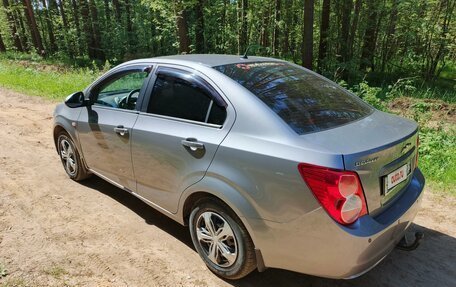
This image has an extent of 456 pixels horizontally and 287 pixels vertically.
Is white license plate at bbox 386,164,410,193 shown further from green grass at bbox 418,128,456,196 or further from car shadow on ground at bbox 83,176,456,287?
green grass at bbox 418,128,456,196

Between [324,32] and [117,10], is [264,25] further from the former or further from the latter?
[117,10]

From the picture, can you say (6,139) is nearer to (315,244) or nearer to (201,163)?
(201,163)

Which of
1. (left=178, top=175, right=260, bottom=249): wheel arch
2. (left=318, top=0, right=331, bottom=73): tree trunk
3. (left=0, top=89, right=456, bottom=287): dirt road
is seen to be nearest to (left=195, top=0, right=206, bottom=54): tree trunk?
(left=318, top=0, right=331, bottom=73): tree trunk

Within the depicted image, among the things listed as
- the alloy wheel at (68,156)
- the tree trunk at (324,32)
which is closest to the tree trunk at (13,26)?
the tree trunk at (324,32)

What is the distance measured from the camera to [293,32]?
72.0ft

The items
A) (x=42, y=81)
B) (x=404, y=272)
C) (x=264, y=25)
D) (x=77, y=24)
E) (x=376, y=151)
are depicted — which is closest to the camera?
(x=376, y=151)

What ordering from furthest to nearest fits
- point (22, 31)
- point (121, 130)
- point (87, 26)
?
point (22, 31) → point (87, 26) → point (121, 130)

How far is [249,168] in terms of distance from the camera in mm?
2643

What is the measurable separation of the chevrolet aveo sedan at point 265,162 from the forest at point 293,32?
9.54 m

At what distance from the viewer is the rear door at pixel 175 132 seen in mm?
3004

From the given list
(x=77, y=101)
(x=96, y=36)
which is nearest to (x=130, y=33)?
(x=96, y=36)

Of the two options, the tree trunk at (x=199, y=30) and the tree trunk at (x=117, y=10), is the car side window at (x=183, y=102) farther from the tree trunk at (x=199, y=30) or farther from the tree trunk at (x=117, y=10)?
the tree trunk at (x=117, y=10)

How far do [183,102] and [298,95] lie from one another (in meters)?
1.03

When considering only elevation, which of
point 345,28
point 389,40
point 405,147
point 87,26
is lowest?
point 389,40
